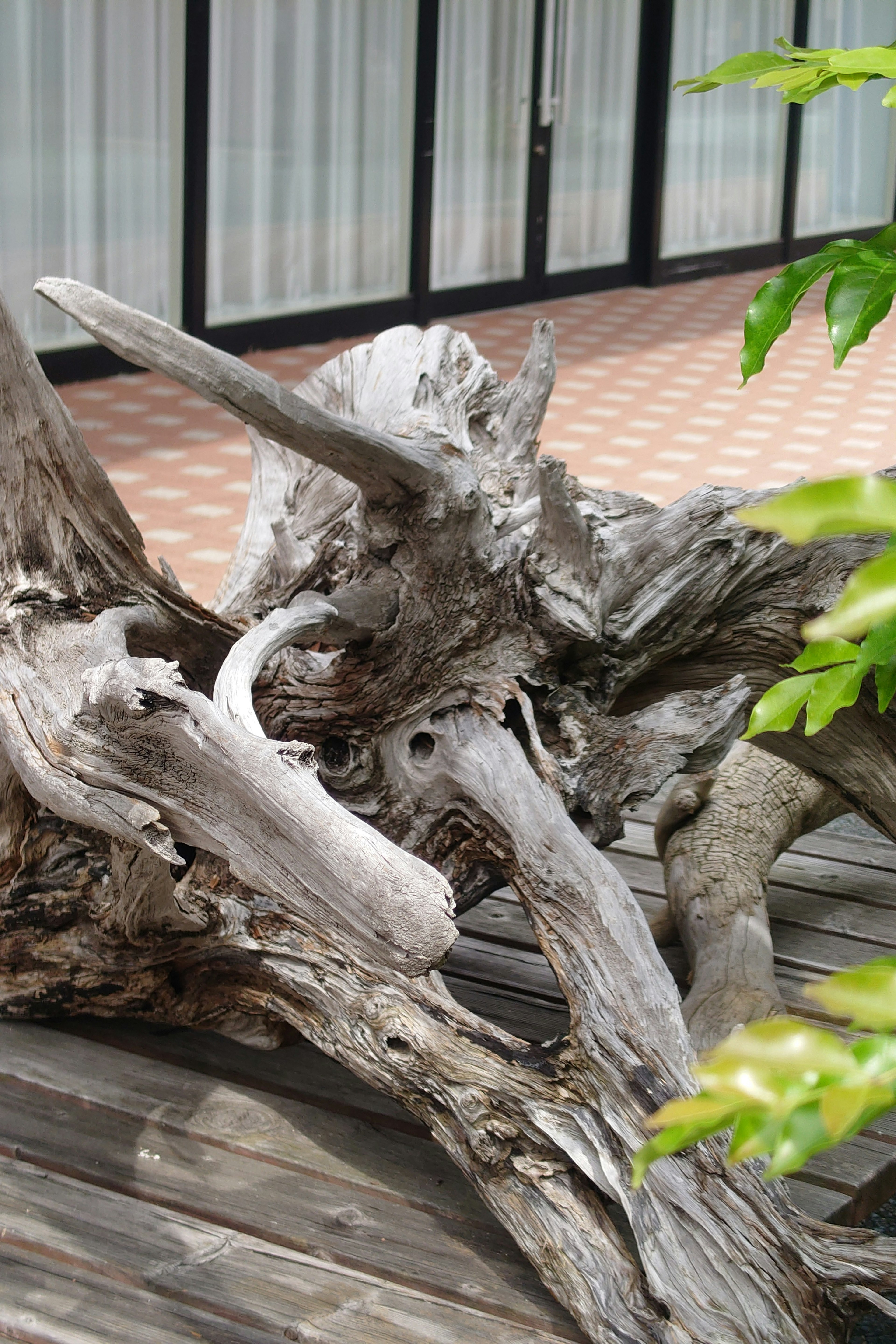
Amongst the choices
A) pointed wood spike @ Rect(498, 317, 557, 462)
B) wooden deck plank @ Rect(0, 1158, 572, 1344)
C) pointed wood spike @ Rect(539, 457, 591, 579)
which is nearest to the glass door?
pointed wood spike @ Rect(498, 317, 557, 462)

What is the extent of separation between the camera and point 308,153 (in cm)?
775

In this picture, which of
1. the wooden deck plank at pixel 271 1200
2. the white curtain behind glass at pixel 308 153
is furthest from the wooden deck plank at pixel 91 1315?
the white curtain behind glass at pixel 308 153

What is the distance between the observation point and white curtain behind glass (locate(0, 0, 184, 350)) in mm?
6383

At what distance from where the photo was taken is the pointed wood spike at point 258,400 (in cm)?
162

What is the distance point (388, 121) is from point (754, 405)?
8.74 feet

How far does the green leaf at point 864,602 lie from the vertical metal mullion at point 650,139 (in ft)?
33.1

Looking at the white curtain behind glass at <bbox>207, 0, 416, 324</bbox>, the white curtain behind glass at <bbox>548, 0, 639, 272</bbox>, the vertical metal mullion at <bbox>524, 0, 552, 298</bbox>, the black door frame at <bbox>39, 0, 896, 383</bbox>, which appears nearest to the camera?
the black door frame at <bbox>39, 0, 896, 383</bbox>

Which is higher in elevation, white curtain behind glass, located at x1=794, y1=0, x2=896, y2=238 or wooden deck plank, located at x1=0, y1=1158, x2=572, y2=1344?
white curtain behind glass, located at x1=794, y1=0, x2=896, y2=238

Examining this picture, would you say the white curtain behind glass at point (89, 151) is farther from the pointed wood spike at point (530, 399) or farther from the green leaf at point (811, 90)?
the green leaf at point (811, 90)

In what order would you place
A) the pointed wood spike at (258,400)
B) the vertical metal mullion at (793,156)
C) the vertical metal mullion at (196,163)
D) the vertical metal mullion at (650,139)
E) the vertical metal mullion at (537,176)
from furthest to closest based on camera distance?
the vertical metal mullion at (793,156), the vertical metal mullion at (650,139), the vertical metal mullion at (537,176), the vertical metal mullion at (196,163), the pointed wood spike at (258,400)

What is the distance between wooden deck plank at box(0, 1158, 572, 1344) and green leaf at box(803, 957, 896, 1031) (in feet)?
4.17

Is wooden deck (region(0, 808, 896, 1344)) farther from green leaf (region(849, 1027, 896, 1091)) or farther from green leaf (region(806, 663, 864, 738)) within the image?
green leaf (region(849, 1027, 896, 1091))

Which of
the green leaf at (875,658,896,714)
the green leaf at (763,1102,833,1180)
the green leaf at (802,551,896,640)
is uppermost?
the green leaf at (802,551,896,640)

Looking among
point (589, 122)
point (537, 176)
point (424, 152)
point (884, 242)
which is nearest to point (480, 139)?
point (537, 176)
